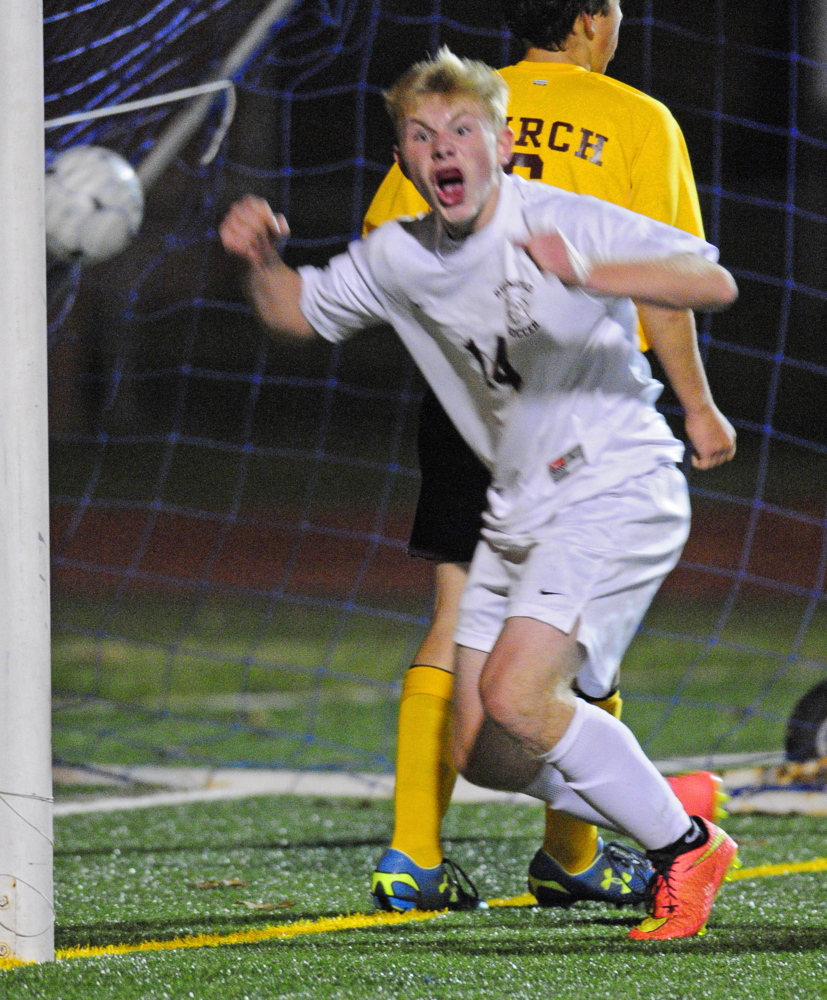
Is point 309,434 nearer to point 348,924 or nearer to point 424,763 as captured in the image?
point 424,763

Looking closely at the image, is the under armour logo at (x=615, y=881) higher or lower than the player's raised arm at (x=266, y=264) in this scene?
lower

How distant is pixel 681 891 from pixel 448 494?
89 cm

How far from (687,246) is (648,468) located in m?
0.38

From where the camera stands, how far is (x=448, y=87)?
2.32 meters

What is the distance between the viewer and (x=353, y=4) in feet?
17.1

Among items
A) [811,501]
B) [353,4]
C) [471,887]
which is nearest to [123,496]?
[811,501]

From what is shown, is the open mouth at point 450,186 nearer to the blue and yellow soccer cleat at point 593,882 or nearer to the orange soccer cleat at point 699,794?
the orange soccer cleat at point 699,794

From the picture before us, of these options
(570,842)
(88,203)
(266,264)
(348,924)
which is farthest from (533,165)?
(88,203)

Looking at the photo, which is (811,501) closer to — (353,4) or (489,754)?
(353,4)

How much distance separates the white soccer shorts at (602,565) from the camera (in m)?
2.34

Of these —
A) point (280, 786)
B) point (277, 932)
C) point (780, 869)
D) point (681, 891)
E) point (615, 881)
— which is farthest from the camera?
point (280, 786)

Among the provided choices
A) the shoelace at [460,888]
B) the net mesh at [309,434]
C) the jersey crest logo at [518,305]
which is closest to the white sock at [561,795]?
the shoelace at [460,888]

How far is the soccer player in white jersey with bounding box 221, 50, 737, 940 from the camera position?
2.31 m

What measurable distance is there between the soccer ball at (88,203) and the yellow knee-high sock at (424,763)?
8.06 feet
